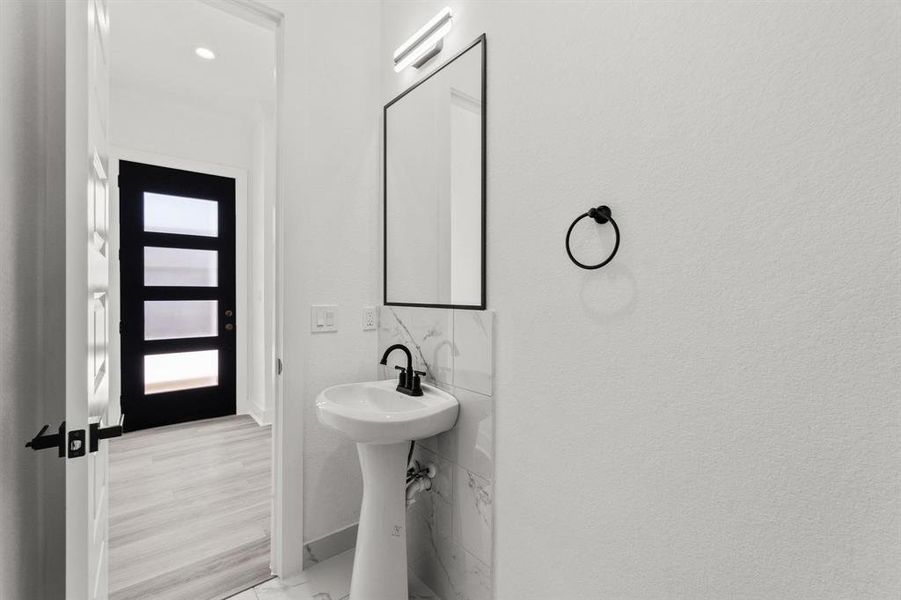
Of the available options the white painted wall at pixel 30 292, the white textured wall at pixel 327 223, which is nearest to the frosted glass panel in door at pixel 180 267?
the white textured wall at pixel 327 223

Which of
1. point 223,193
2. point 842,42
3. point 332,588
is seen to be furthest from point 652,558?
point 223,193

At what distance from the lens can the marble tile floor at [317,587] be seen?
5.24ft

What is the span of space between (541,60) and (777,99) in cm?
64

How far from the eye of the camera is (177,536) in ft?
6.44

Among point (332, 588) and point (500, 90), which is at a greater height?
point (500, 90)

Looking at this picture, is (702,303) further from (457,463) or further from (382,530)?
(382,530)

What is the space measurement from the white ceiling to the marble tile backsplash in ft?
7.28

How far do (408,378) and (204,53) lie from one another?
275cm

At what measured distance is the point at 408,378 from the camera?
1642mm

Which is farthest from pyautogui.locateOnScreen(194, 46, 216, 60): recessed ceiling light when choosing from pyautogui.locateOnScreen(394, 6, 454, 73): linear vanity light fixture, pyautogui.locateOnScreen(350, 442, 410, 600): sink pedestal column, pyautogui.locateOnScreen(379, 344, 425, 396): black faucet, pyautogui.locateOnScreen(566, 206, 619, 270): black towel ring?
pyautogui.locateOnScreen(566, 206, 619, 270): black towel ring

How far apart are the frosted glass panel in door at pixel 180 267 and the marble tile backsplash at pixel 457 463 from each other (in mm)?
2749

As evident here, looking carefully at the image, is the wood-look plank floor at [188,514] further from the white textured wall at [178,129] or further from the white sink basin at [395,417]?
the white textured wall at [178,129]

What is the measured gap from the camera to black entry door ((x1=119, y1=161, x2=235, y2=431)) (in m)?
3.29

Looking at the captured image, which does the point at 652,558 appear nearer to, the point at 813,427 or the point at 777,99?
the point at 813,427
